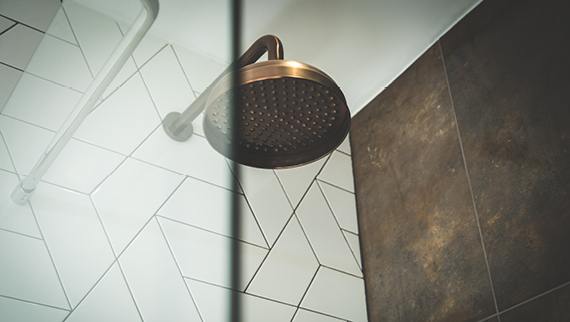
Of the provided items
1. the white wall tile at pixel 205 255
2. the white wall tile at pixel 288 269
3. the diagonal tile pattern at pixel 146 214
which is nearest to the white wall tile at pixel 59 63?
the diagonal tile pattern at pixel 146 214

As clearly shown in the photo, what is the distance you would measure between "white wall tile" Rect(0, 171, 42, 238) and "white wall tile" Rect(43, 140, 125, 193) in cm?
10

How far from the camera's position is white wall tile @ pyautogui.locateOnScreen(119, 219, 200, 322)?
0.91 meters

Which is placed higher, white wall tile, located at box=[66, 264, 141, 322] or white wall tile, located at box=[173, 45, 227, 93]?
white wall tile, located at box=[173, 45, 227, 93]

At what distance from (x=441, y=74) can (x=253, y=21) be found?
0.57m

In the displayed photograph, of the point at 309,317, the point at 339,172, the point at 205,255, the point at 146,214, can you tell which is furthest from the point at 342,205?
the point at 146,214

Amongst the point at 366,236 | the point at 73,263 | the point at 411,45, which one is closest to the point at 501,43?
the point at 411,45

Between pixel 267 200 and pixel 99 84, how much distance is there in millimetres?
684

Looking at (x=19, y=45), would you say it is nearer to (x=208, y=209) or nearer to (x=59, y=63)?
(x=59, y=63)

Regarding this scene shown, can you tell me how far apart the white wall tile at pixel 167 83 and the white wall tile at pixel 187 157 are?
0.30 ft

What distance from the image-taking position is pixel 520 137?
94cm


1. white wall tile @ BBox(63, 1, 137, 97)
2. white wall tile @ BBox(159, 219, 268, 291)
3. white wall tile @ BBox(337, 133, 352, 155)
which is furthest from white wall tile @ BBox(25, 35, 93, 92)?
white wall tile @ BBox(337, 133, 352, 155)

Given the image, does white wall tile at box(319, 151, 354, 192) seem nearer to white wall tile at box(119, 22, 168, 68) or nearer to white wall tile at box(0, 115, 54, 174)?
white wall tile at box(119, 22, 168, 68)

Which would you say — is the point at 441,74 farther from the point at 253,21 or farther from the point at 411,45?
the point at 253,21

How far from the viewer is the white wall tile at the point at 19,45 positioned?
1.49ft
